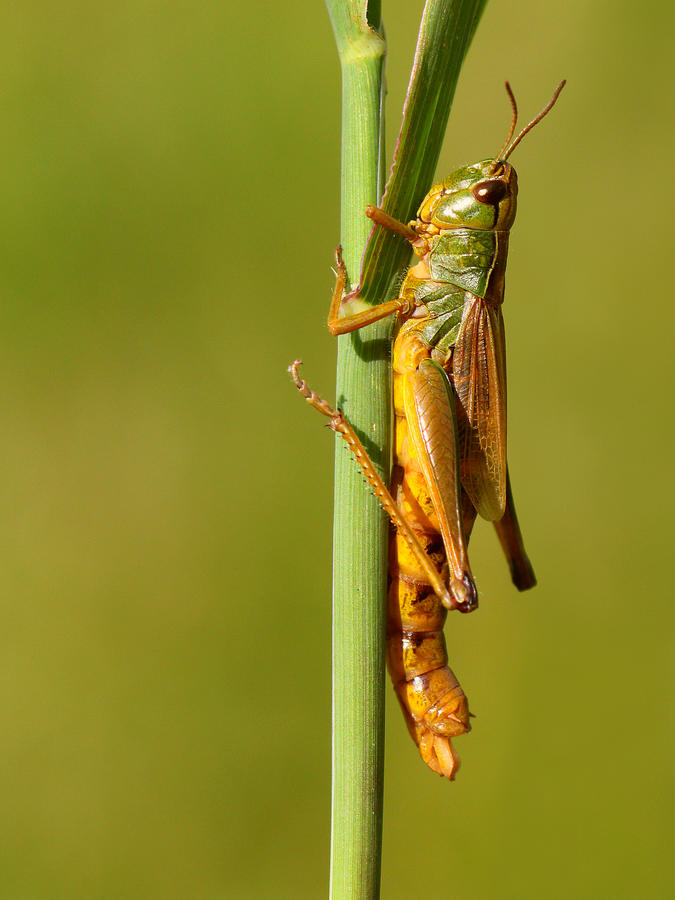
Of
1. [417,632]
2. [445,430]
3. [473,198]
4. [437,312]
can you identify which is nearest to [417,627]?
[417,632]

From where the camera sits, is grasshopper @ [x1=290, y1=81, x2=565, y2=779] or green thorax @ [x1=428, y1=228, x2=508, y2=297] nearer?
grasshopper @ [x1=290, y1=81, x2=565, y2=779]

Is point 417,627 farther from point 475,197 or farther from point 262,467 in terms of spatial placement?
point 262,467

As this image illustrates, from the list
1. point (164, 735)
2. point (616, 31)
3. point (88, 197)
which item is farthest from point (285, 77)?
point (164, 735)

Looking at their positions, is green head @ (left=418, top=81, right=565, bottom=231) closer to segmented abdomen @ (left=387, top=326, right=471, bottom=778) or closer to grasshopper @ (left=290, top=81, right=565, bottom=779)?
grasshopper @ (left=290, top=81, right=565, bottom=779)

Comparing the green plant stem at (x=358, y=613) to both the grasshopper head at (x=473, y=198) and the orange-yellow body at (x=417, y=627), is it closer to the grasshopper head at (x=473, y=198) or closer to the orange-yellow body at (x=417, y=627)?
the orange-yellow body at (x=417, y=627)

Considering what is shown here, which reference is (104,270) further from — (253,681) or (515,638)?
(515,638)

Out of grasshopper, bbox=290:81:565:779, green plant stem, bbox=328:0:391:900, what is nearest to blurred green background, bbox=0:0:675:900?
grasshopper, bbox=290:81:565:779

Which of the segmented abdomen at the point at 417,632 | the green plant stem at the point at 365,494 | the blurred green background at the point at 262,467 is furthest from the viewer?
the blurred green background at the point at 262,467

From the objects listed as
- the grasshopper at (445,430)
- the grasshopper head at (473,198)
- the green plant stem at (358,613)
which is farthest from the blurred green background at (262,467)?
the green plant stem at (358,613)
